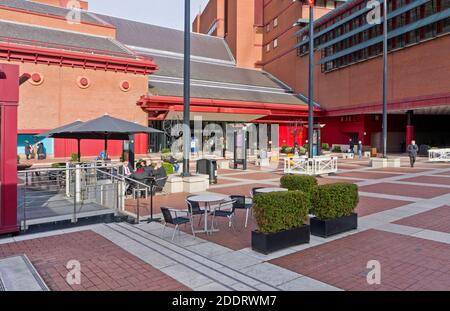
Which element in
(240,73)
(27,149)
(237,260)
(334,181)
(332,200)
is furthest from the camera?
(240,73)

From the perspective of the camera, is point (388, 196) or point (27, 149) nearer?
point (388, 196)

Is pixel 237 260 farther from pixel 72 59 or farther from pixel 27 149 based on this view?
pixel 72 59

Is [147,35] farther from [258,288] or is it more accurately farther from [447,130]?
[258,288]

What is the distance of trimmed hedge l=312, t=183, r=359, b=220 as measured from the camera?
759 centimetres

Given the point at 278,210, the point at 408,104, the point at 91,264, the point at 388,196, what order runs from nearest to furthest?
the point at 91,264 < the point at 278,210 < the point at 388,196 < the point at 408,104

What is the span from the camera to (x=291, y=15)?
55000 millimetres

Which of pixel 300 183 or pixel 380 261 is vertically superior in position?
pixel 300 183

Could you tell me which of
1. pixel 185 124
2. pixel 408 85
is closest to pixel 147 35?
pixel 408 85

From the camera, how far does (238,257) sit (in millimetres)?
6398

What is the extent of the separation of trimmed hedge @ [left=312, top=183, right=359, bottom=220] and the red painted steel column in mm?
6586

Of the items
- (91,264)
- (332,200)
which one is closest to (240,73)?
(332,200)

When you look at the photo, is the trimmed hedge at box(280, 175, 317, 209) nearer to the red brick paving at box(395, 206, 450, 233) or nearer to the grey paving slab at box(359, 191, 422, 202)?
the red brick paving at box(395, 206, 450, 233)

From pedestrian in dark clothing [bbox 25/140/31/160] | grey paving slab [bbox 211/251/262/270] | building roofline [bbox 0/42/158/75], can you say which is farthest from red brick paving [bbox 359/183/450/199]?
building roofline [bbox 0/42/158/75]

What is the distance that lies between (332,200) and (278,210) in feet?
5.58
